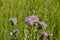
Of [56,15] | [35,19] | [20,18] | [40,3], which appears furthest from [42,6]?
[35,19]

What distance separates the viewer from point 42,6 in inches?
106

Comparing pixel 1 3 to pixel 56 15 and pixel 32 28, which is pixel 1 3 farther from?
pixel 32 28

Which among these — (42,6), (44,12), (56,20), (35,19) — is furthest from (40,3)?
(35,19)

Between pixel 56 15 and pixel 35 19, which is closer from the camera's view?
pixel 35 19

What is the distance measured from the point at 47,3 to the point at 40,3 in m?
0.10

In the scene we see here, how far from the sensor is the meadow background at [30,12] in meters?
2.15

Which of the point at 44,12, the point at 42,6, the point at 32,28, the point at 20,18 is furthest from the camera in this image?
the point at 42,6

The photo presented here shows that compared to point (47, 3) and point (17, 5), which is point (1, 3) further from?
point (47, 3)

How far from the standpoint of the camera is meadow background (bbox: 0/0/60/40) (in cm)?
215

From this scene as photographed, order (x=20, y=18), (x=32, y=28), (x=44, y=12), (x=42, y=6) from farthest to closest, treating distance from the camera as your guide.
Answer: (x=42, y=6) → (x=44, y=12) → (x=20, y=18) → (x=32, y=28)

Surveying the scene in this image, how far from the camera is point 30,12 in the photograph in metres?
2.52

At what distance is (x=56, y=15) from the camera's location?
8.10ft

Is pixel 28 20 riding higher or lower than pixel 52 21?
higher

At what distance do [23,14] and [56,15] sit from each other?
39 cm
